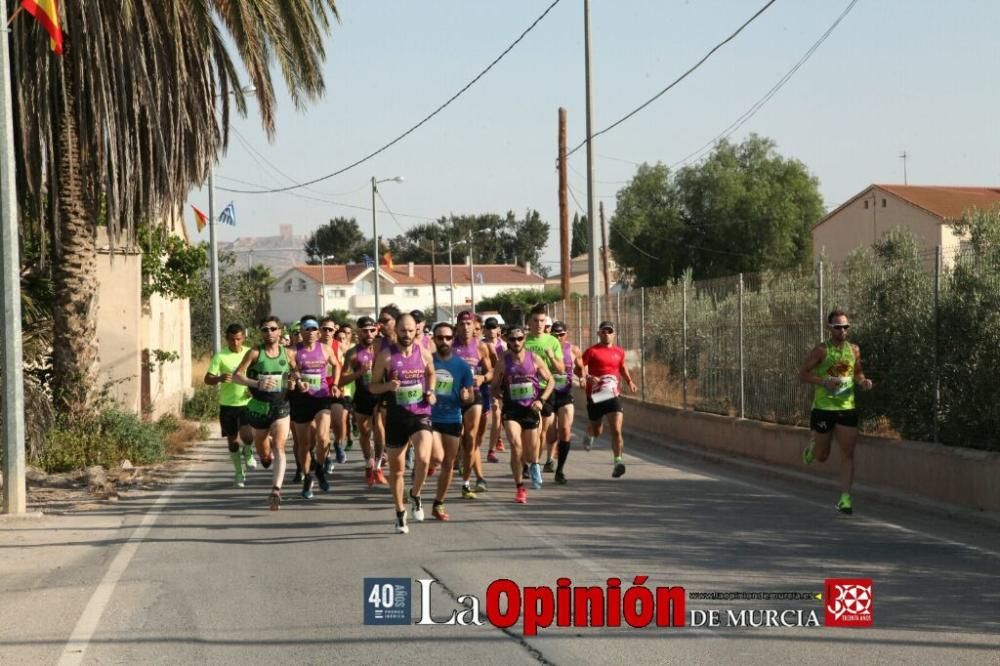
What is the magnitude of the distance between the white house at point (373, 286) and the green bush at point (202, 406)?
3032 inches

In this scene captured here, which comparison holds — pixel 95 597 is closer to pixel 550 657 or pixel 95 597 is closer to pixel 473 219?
pixel 550 657

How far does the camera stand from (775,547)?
34.2ft

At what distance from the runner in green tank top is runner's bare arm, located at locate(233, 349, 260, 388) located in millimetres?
5573

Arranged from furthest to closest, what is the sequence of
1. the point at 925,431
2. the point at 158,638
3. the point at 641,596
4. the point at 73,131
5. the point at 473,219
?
the point at 473,219 < the point at 73,131 < the point at 925,431 < the point at 641,596 < the point at 158,638

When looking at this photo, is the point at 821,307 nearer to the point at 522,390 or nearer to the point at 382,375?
the point at 522,390

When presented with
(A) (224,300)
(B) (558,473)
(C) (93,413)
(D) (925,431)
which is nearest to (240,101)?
(C) (93,413)

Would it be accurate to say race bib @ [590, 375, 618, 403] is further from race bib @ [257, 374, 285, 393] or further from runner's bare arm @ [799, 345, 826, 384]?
race bib @ [257, 374, 285, 393]

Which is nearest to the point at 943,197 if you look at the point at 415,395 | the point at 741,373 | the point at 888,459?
the point at 741,373

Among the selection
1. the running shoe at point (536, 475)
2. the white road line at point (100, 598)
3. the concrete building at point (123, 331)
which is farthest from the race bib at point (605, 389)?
the concrete building at point (123, 331)

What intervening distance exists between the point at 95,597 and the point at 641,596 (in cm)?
378

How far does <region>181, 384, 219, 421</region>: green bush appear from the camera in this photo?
3045 centimetres

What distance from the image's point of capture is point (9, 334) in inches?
543

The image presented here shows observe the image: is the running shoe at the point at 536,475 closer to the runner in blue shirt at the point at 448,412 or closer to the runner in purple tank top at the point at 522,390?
the runner in purple tank top at the point at 522,390

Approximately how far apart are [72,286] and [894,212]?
4153cm
